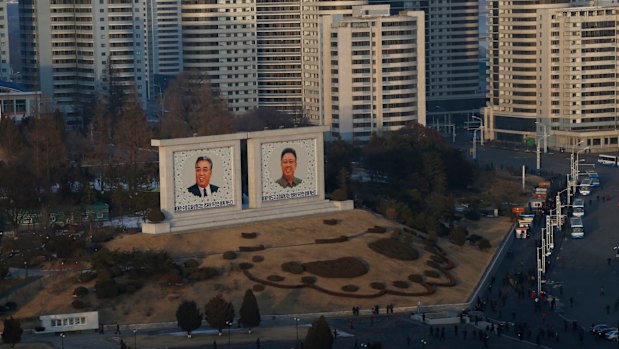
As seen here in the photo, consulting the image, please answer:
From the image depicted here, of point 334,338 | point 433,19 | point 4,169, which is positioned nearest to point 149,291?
point 334,338

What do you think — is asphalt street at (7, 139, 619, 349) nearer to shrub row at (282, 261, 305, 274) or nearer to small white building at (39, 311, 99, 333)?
small white building at (39, 311, 99, 333)

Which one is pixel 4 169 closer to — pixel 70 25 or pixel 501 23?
pixel 70 25

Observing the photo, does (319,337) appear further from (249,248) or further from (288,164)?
(288,164)

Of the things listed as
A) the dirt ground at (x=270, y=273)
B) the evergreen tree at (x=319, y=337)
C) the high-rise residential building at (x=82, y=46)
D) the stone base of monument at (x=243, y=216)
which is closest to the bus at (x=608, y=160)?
the high-rise residential building at (x=82, y=46)

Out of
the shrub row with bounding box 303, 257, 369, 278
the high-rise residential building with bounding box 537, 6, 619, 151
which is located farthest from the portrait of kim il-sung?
the high-rise residential building with bounding box 537, 6, 619, 151

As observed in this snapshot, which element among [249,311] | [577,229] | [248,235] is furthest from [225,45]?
[249,311]
